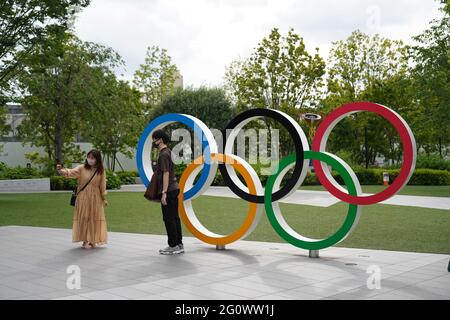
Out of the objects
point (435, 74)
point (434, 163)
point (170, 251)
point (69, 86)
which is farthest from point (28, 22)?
point (434, 163)

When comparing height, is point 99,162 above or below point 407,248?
above

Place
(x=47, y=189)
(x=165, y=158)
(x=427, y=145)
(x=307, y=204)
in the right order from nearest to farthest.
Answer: (x=165, y=158) → (x=307, y=204) → (x=47, y=189) → (x=427, y=145)

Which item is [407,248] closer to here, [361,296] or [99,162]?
[361,296]

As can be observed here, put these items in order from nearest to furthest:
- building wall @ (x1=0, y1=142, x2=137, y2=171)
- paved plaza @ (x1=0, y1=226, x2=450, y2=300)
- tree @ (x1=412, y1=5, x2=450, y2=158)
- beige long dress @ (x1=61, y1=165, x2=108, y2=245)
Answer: paved plaza @ (x1=0, y1=226, x2=450, y2=300) < beige long dress @ (x1=61, y1=165, x2=108, y2=245) < tree @ (x1=412, y1=5, x2=450, y2=158) < building wall @ (x1=0, y1=142, x2=137, y2=171)

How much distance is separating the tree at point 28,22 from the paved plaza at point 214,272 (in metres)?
10.9

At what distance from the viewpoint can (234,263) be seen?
26.6ft

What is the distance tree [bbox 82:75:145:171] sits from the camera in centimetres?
2804

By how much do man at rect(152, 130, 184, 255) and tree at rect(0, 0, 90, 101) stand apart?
11.8 meters

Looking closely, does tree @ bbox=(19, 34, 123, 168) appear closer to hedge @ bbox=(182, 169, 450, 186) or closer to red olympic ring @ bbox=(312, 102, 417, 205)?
hedge @ bbox=(182, 169, 450, 186)

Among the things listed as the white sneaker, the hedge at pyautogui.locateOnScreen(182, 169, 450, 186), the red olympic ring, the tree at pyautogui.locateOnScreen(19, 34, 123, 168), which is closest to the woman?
the white sneaker

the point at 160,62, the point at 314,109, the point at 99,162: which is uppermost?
the point at 160,62

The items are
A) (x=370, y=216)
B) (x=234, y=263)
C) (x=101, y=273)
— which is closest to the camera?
(x=101, y=273)
